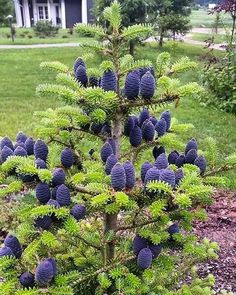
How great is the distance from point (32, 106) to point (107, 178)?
9992 millimetres

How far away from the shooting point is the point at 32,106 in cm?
1212

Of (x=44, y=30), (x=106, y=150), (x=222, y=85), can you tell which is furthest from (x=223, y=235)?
(x=44, y=30)

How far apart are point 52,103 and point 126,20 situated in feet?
26.2

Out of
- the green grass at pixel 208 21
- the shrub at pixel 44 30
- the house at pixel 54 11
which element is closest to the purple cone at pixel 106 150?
the green grass at pixel 208 21

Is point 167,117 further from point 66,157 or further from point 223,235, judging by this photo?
point 223,235

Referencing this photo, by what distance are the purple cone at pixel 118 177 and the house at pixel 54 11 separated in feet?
149

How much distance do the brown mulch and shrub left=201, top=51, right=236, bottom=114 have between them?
17.7 feet

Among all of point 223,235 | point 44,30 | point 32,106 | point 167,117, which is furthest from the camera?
point 44,30

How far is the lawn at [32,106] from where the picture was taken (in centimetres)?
958

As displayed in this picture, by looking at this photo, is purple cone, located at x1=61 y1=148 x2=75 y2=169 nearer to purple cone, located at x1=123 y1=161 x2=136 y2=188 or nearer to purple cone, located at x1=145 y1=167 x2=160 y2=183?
purple cone, located at x1=123 y1=161 x2=136 y2=188

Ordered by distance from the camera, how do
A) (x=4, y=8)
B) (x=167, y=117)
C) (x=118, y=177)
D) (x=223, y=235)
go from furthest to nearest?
(x=4, y=8), (x=223, y=235), (x=167, y=117), (x=118, y=177)

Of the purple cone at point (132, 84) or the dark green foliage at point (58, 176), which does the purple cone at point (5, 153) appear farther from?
the purple cone at point (132, 84)

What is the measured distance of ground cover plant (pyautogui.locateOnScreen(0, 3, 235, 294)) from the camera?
2377mm

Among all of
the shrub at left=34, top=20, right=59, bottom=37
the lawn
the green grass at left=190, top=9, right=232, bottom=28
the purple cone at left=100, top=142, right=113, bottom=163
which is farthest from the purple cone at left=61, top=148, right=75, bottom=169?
the shrub at left=34, top=20, right=59, bottom=37
